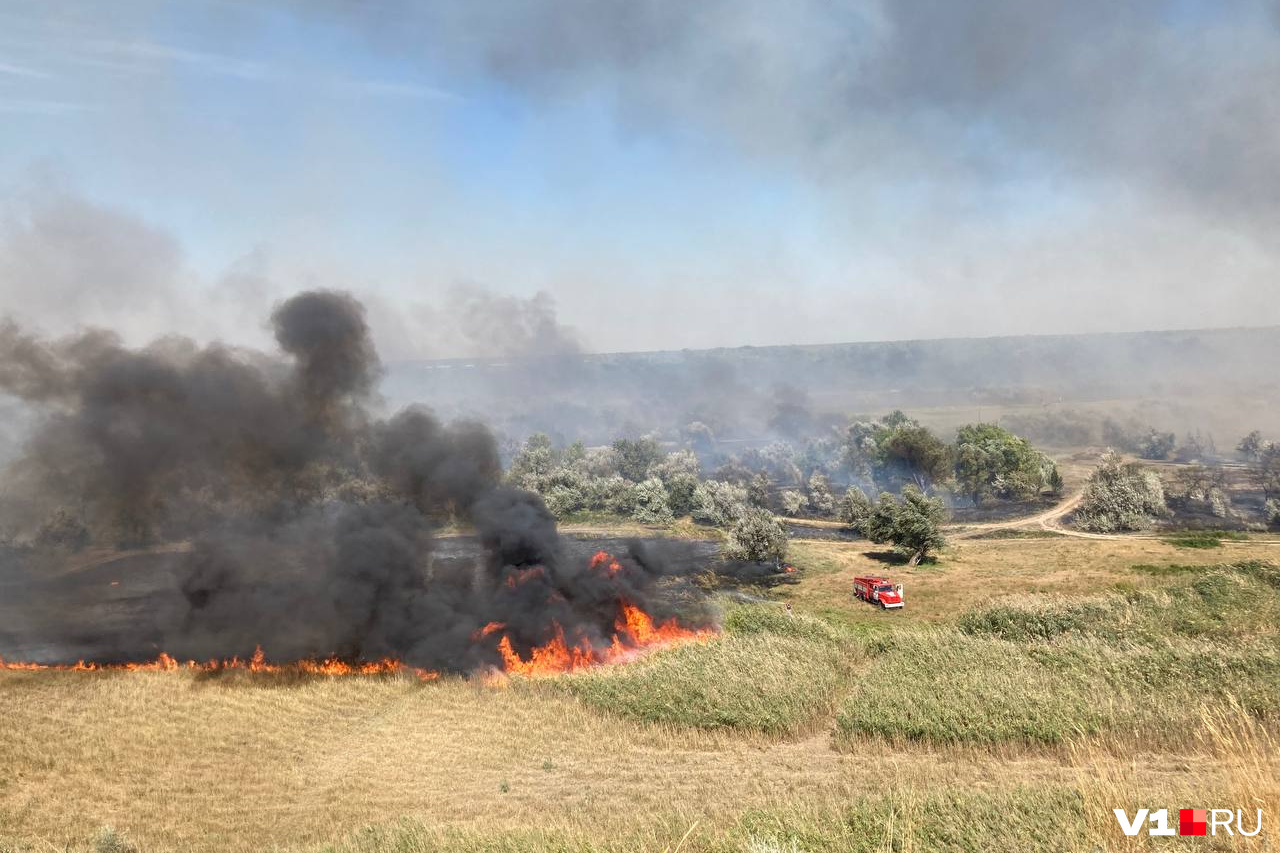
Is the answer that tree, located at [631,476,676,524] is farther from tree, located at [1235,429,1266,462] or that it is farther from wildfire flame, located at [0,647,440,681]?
tree, located at [1235,429,1266,462]

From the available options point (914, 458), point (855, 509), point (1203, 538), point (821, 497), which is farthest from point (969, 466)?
point (1203, 538)

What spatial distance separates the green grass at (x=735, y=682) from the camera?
2248cm

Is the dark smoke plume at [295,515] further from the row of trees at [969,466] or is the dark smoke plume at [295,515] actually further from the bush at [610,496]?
the row of trees at [969,466]

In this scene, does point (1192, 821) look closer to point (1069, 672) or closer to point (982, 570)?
point (1069, 672)

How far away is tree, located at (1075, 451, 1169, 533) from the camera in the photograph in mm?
53438

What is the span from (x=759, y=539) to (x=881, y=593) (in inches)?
405

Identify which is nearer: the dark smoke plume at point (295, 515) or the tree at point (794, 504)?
the dark smoke plume at point (295, 515)

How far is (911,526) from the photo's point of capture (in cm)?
4509

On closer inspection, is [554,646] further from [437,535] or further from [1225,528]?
[1225,528]

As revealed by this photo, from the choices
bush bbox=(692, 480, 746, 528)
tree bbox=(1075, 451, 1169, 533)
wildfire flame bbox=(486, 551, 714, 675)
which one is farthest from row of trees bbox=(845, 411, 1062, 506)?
wildfire flame bbox=(486, 551, 714, 675)

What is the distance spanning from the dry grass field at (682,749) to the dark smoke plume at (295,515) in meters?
3.52

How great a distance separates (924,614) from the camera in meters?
34.4

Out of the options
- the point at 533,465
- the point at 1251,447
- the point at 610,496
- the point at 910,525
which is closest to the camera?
the point at 910,525
